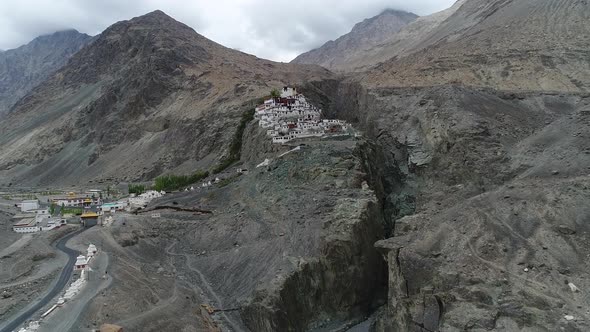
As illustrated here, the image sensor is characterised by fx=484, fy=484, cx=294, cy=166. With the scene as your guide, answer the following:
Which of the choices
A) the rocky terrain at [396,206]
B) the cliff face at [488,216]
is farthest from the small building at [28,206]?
the cliff face at [488,216]

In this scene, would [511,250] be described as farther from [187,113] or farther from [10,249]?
[187,113]

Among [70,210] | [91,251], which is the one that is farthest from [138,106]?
[91,251]

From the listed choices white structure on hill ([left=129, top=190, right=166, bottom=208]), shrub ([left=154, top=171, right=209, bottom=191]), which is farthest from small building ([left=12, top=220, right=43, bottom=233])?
shrub ([left=154, top=171, right=209, bottom=191])

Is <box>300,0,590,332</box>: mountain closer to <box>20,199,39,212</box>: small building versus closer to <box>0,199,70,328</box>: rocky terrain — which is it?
<box>0,199,70,328</box>: rocky terrain

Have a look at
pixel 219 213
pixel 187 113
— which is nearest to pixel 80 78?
pixel 187 113

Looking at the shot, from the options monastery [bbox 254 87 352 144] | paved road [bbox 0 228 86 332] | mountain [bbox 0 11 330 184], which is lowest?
paved road [bbox 0 228 86 332]
